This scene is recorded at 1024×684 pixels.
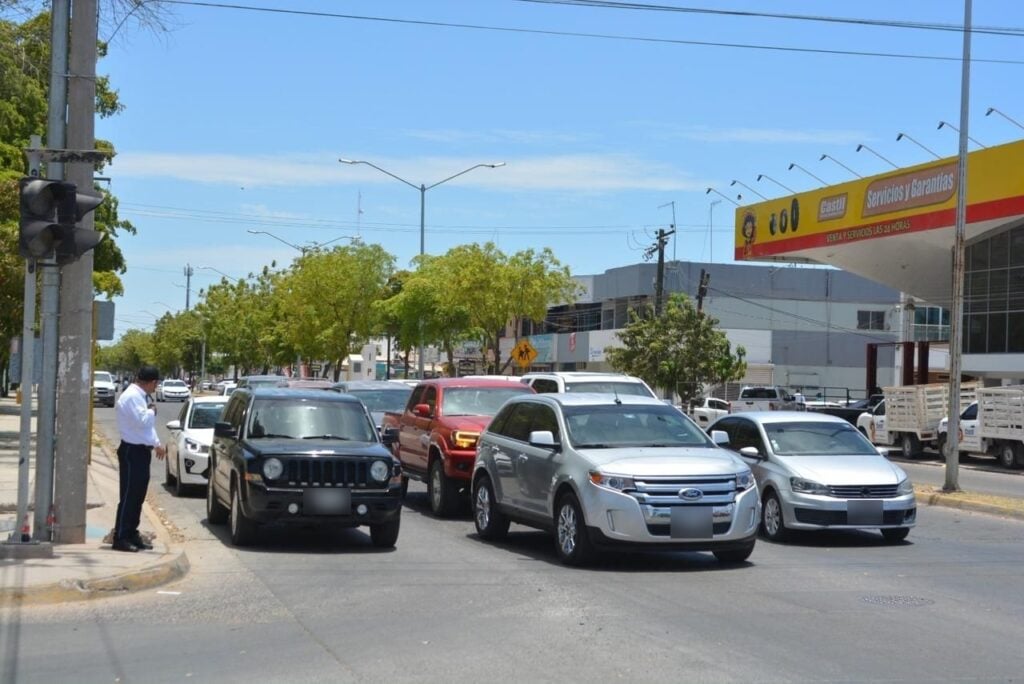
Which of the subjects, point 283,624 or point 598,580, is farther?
point 598,580

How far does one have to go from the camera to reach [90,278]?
11.9 m

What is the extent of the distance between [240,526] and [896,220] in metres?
33.5

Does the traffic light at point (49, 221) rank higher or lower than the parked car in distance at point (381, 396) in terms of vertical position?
higher

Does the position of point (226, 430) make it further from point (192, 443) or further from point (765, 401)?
point (765, 401)

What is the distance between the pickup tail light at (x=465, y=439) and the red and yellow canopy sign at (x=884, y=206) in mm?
25573

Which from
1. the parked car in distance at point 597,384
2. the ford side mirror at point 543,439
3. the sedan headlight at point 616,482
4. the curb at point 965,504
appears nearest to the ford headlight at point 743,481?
the sedan headlight at point 616,482

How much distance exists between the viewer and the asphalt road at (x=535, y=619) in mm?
7781

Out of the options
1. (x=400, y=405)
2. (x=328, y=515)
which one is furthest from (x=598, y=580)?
(x=400, y=405)

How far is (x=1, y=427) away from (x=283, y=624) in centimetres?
2935

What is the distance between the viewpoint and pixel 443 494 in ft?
55.3

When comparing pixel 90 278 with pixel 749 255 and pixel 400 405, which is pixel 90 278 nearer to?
pixel 400 405

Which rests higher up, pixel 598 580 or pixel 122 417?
pixel 122 417

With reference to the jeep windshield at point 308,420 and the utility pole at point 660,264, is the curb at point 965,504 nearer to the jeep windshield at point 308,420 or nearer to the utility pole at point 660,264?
the jeep windshield at point 308,420

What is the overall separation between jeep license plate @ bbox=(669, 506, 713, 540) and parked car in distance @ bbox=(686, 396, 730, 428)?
38265 millimetres
